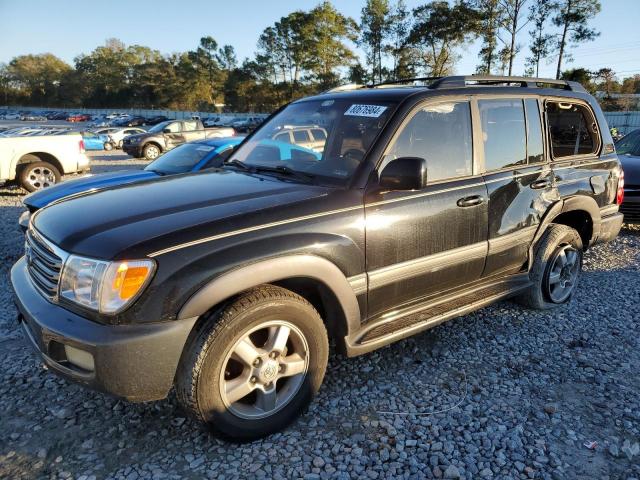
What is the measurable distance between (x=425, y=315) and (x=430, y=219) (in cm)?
64

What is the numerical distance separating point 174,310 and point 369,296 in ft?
3.75

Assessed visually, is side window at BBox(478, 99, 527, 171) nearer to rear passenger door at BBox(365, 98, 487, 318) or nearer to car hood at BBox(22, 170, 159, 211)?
rear passenger door at BBox(365, 98, 487, 318)

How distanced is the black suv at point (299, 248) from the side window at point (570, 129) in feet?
0.11

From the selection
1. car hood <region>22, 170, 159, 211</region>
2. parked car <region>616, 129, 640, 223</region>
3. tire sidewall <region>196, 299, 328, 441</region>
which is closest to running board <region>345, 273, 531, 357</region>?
tire sidewall <region>196, 299, 328, 441</region>

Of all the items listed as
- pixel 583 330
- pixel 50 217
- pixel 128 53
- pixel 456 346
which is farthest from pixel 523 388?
pixel 128 53

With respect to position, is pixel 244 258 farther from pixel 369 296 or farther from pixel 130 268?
pixel 369 296

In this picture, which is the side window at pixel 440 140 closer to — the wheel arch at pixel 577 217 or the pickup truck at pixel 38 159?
the wheel arch at pixel 577 217

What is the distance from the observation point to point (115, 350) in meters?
2.03

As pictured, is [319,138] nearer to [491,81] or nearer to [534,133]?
[491,81]

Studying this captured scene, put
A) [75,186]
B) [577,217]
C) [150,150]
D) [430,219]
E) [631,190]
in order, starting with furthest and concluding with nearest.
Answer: [150,150] < [631,190] < [75,186] < [577,217] < [430,219]

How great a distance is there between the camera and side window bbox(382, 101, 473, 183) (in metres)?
2.94

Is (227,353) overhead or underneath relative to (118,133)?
underneath

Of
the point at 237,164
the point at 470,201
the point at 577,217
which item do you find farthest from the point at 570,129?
the point at 237,164

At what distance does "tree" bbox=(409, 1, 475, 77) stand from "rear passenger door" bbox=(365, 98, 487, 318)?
4463cm
